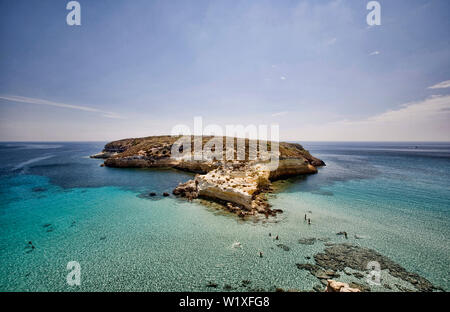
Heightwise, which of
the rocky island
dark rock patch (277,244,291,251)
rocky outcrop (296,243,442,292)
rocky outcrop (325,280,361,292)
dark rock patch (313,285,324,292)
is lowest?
dark rock patch (313,285,324,292)

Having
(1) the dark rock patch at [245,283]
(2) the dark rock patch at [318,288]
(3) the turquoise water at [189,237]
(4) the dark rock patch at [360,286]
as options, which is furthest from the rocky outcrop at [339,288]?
(1) the dark rock patch at [245,283]

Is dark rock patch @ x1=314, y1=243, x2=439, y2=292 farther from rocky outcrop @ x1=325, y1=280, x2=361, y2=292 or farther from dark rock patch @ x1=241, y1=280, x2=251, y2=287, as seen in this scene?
dark rock patch @ x1=241, y1=280, x2=251, y2=287

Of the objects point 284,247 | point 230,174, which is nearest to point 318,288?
point 284,247

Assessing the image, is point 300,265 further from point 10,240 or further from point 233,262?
point 10,240

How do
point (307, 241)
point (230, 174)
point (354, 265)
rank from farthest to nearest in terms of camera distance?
point (230, 174) < point (307, 241) < point (354, 265)

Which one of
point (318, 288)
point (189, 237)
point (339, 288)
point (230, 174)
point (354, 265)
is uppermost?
point (230, 174)

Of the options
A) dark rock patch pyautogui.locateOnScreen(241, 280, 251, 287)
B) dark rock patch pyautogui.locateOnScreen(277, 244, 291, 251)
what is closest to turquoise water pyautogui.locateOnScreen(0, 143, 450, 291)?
dark rock patch pyautogui.locateOnScreen(241, 280, 251, 287)

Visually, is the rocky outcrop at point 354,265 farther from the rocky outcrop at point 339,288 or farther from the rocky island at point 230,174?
the rocky island at point 230,174

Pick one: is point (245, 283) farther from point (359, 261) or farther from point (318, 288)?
point (359, 261)

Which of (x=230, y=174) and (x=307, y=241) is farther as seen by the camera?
(x=230, y=174)

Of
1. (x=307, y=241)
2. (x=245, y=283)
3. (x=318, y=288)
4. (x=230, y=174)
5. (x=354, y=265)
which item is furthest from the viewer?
(x=230, y=174)
